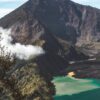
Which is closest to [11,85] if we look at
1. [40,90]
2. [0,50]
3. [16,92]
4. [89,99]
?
[16,92]

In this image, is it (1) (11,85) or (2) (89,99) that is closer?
(1) (11,85)

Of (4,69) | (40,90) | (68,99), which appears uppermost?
(4,69)

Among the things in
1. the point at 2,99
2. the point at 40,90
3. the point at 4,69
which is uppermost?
the point at 4,69

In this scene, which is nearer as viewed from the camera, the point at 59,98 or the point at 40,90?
the point at 40,90

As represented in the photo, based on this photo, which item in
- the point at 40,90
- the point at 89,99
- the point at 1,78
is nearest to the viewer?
the point at 1,78

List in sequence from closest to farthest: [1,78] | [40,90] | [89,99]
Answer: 1. [1,78]
2. [40,90]
3. [89,99]

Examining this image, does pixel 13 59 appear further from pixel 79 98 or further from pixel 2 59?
pixel 79 98

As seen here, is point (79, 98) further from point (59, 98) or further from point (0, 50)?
point (0, 50)

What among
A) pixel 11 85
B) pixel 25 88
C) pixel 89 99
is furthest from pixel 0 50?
pixel 89 99

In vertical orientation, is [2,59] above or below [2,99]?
above
